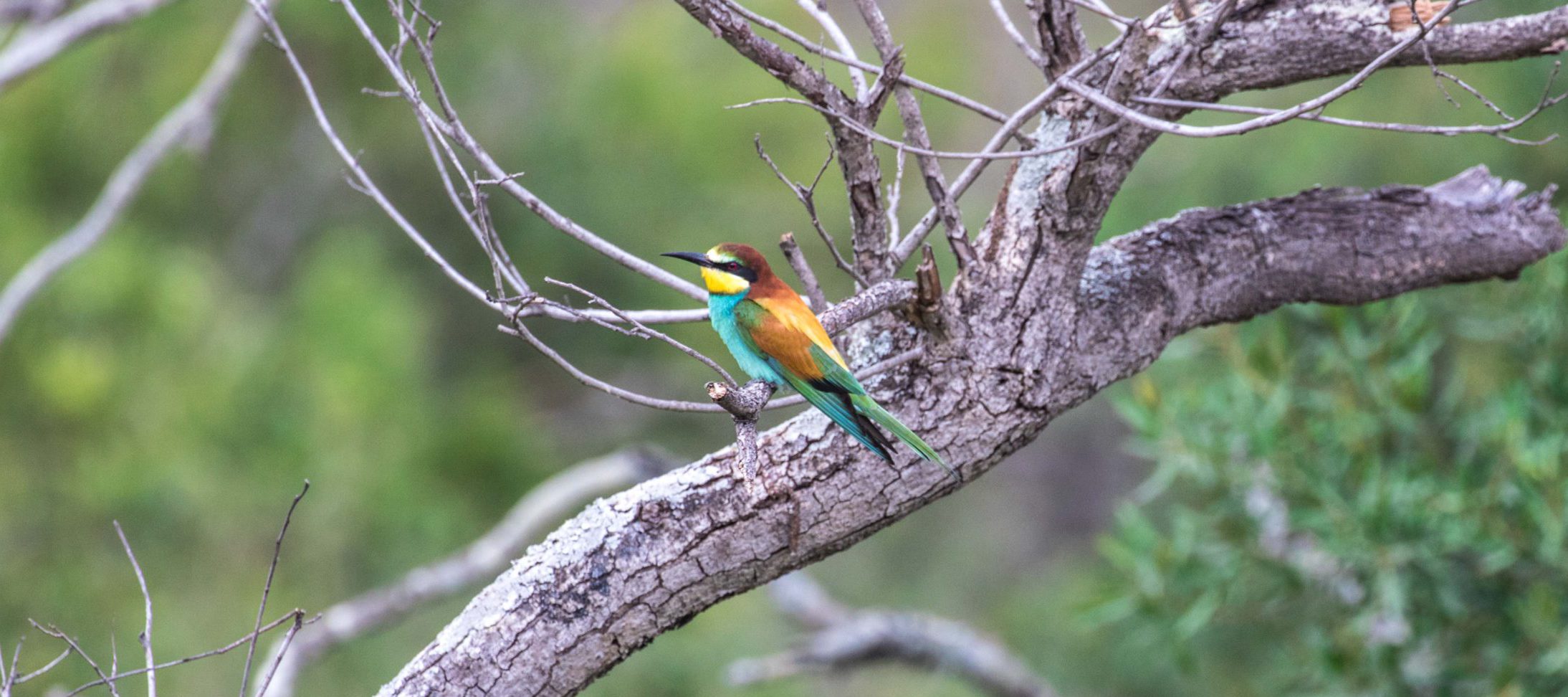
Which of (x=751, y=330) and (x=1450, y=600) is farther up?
(x=751, y=330)

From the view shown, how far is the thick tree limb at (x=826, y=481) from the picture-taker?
6.77 feet

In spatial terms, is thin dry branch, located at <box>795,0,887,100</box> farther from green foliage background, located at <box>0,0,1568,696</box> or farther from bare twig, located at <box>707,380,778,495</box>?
green foliage background, located at <box>0,0,1568,696</box>

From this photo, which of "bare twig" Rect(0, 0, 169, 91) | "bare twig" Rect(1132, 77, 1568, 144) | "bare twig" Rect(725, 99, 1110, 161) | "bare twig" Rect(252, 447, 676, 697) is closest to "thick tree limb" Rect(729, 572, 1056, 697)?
"bare twig" Rect(252, 447, 676, 697)

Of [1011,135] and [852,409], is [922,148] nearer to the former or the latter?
[1011,135]

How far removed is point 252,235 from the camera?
821 centimetres

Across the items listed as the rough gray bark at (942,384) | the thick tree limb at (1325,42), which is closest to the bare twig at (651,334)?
the rough gray bark at (942,384)

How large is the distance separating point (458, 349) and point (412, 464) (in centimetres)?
211

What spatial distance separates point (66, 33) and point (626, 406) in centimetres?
505

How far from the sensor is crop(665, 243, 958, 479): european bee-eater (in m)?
2.06

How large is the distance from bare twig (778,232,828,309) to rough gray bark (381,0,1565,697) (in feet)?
0.27

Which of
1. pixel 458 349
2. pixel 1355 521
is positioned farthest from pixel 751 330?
pixel 458 349

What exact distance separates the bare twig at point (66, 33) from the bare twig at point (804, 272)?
2.73 metres

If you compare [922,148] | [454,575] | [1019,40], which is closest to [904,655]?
[454,575]

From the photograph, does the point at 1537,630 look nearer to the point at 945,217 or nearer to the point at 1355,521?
the point at 1355,521
